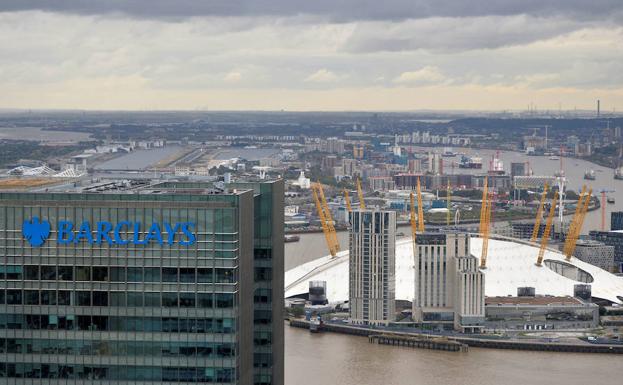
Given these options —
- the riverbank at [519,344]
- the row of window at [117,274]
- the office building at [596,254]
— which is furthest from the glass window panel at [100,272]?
the office building at [596,254]

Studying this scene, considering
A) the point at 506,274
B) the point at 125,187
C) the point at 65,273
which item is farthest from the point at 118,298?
the point at 506,274

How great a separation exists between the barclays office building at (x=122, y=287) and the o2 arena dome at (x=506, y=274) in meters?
32.6

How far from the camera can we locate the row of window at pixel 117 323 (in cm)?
1498

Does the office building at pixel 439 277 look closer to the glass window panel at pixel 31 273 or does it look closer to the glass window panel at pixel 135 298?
the glass window panel at pixel 135 298

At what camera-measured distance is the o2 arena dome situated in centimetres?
4850

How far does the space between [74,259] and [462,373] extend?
21458mm

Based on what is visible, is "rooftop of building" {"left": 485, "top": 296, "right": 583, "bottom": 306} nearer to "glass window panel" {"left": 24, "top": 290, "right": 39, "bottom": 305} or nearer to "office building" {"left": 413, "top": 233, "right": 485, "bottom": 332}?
"office building" {"left": 413, "top": 233, "right": 485, "bottom": 332}

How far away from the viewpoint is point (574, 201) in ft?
311

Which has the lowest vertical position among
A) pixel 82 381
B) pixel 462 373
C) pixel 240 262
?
pixel 462 373

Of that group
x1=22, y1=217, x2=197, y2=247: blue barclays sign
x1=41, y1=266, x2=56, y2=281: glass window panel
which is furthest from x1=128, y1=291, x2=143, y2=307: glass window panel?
x1=41, y1=266, x2=56, y2=281: glass window panel

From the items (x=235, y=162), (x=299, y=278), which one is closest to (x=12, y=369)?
(x=299, y=278)

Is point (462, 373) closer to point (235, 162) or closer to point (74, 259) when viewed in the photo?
point (74, 259)

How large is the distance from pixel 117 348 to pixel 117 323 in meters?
0.28

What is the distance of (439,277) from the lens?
1746 inches
